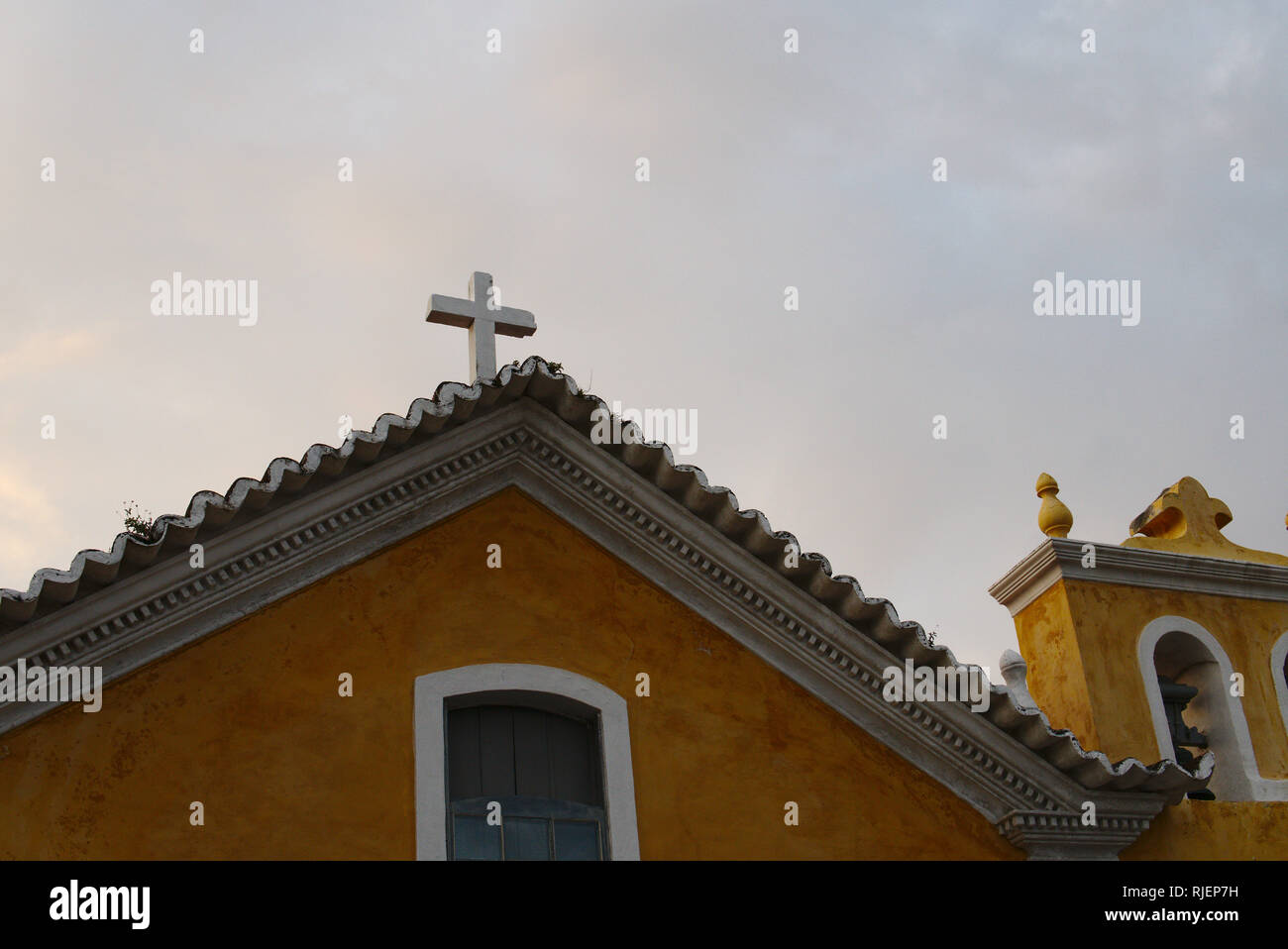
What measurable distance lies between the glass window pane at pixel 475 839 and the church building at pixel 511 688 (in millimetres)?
14

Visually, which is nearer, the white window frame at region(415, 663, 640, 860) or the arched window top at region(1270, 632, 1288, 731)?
the white window frame at region(415, 663, 640, 860)

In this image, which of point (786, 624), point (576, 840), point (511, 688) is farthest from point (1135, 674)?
point (511, 688)

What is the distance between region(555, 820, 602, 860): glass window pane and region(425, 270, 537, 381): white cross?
10.5 feet

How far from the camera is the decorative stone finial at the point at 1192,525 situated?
12.9m

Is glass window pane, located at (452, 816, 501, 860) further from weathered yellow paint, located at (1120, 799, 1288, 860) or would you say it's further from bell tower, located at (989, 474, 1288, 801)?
bell tower, located at (989, 474, 1288, 801)

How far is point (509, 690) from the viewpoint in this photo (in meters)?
9.65

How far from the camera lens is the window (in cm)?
926

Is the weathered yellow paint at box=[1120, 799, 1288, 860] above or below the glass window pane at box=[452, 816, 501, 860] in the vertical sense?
below

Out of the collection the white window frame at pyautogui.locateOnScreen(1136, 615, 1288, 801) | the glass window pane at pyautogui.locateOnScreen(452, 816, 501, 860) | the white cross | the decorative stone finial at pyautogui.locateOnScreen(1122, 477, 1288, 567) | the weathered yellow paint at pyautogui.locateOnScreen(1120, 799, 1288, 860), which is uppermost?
the white cross

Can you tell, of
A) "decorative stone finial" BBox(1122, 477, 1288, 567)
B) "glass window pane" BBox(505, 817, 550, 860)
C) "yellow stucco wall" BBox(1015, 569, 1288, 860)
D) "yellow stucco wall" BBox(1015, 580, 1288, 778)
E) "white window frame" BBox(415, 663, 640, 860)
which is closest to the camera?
"white window frame" BBox(415, 663, 640, 860)

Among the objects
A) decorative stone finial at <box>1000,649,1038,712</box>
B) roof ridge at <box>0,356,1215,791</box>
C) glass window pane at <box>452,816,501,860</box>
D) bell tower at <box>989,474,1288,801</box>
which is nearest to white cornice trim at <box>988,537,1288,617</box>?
bell tower at <box>989,474,1288,801</box>

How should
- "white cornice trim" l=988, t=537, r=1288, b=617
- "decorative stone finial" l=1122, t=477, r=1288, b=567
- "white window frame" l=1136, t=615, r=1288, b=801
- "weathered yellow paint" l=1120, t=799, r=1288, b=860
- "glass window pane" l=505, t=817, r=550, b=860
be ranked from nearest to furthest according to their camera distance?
"glass window pane" l=505, t=817, r=550, b=860, "weathered yellow paint" l=1120, t=799, r=1288, b=860, "white window frame" l=1136, t=615, r=1288, b=801, "white cornice trim" l=988, t=537, r=1288, b=617, "decorative stone finial" l=1122, t=477, r=1288, b=567
